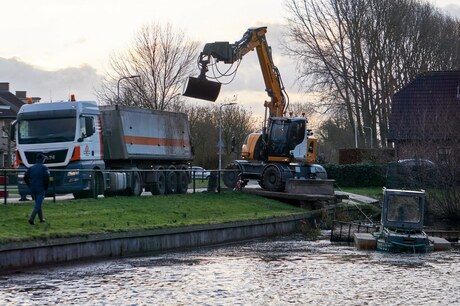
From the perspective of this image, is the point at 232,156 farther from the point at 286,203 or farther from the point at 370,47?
the point at 286,203

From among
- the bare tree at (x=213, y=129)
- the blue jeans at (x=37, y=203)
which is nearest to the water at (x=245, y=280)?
the blue jeans at (x=37, y=203)

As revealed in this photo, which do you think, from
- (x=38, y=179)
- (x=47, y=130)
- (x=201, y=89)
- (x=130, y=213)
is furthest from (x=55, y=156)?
(x=38, y=179)

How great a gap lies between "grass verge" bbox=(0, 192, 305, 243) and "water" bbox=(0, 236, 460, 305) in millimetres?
1186

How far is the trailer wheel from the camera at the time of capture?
3656 cm

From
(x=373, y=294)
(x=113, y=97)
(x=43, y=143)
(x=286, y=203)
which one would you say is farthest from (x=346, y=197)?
(x=113, y=97)

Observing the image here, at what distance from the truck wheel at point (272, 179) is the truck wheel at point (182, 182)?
4.22 meters

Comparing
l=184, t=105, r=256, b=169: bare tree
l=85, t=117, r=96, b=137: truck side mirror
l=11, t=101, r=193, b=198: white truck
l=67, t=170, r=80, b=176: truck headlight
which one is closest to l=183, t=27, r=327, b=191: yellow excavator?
l=11, t=101, r=193, b=198: white truck

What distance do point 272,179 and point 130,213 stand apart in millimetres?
13800

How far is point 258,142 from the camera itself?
42719 mm

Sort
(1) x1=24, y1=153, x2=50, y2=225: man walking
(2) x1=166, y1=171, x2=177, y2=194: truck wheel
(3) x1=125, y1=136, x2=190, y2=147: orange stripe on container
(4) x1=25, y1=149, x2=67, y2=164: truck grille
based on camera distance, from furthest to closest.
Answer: (3) x1=125, y1=136, x2=190, y2=147: orange stripe on container < (2) x1=166, y1=171, x2=177, y2=194: truck wheel < (4) x1=25, y1=149, x2=67, y2=164: truck grille < (1) x1=24, y1=153, x2=50, y2=225: man walking

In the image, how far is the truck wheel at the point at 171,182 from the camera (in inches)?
1476

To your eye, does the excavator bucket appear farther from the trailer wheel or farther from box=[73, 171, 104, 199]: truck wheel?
box=[73, 171, 104, 199]: truck wheel

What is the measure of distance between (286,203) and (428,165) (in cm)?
800

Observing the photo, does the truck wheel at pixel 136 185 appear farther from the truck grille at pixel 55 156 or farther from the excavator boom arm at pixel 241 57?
the excavator boom arm at pixel 241 57
